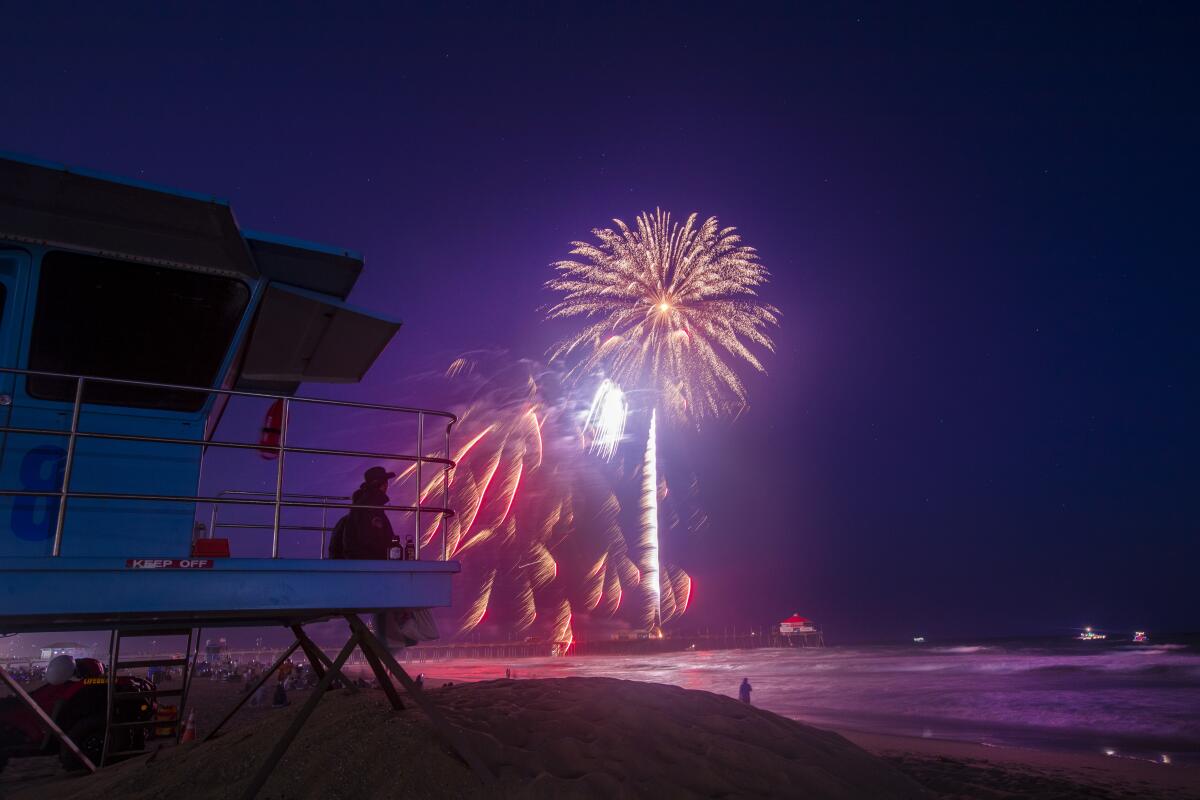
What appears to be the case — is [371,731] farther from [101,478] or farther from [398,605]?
[101,478]

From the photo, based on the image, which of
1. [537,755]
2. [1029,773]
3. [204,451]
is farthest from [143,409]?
[1029,773]

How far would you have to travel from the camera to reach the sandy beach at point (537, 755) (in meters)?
6.21

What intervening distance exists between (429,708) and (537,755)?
1.33 metres

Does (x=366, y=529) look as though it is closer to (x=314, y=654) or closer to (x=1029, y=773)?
(x=314, y=654)

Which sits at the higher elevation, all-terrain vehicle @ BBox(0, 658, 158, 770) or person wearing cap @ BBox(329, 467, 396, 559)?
person wearing cap @ BBox(329, 467, 396, 559)

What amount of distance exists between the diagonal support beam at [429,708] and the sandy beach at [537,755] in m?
0.10

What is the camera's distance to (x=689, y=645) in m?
138

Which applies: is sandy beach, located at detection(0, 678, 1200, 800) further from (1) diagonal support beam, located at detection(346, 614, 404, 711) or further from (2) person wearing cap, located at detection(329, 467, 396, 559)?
(2) person wearing cap, located at detection(329, 467, 396, 559)

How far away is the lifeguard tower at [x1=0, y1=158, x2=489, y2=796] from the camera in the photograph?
201 inches

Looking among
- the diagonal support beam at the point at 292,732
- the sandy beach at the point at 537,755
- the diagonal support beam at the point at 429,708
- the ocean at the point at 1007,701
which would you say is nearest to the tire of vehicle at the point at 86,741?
the sandy beach at the point at 537,755

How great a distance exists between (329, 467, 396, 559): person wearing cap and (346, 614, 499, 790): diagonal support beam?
55 cm

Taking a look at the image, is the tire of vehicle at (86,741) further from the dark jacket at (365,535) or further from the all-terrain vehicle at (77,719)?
the dark jacket at (365,535)

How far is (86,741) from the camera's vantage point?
11578 millimetres

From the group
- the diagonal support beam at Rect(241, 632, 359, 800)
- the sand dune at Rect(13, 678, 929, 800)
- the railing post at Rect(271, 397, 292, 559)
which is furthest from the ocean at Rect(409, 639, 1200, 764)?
the railing post at Rect(271, 397, 292, 559)
